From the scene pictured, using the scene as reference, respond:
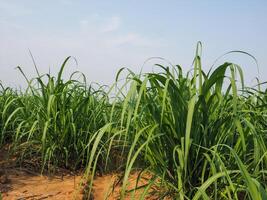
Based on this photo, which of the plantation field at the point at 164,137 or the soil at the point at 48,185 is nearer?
the plantation field at the point at 164,137

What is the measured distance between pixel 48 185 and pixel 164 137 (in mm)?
1083

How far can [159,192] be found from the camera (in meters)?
1.89

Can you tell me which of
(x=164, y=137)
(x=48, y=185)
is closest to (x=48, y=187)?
(x=48, y=185)

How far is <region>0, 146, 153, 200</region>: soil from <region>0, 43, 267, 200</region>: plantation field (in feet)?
0.04

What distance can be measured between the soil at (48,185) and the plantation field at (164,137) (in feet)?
0.04

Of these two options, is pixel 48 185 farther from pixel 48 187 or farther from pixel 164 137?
pixel 164 137

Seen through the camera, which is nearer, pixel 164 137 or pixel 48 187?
pixel 164 137

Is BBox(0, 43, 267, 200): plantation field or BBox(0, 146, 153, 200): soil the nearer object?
BBox(0, 43, 267, 200): plantation field

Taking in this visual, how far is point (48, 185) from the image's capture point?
2490mm

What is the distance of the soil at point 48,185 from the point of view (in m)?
2.28

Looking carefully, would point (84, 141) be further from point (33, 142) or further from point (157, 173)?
point (157, 173)

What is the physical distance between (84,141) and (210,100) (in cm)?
134

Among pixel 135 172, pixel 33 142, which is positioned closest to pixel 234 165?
pixel 135 172

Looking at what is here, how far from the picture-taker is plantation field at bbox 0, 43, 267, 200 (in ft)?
4.94
